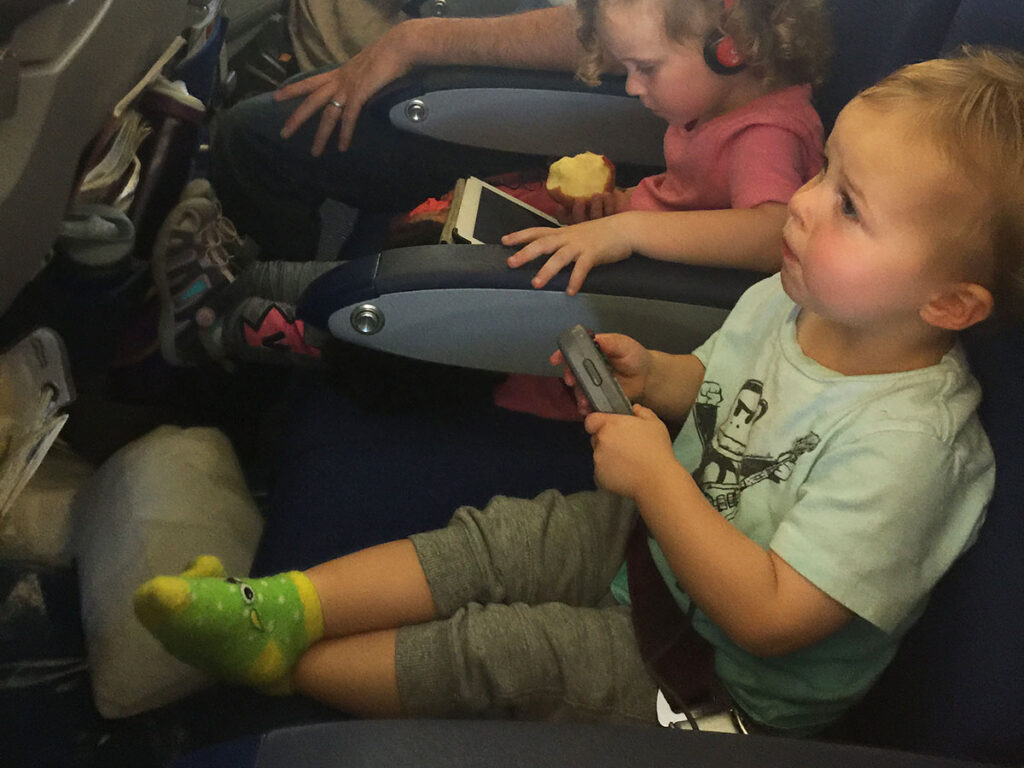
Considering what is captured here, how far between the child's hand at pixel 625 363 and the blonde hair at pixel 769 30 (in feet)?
1.12

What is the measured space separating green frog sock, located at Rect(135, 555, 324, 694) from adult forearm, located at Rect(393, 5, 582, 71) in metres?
0.73

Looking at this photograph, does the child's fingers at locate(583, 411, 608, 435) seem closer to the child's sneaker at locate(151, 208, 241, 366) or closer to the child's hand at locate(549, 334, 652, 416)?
the child's hand at locate(549, 334, 652, 416)

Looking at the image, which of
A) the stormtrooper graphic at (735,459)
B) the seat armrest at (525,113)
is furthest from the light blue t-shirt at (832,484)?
the seat armrest at (525,113)

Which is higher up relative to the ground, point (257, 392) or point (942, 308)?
point (942, 308)

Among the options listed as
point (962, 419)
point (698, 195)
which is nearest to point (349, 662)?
point (962, 419)

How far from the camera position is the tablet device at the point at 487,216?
951mm

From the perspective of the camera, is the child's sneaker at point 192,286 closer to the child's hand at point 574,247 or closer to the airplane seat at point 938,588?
the airplane seat at point 938,588

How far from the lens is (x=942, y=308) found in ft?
2.02

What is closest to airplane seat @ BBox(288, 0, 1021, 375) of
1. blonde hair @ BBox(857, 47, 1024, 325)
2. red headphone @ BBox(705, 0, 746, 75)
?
red headphone @ BBox(705, 0, 746, 75)

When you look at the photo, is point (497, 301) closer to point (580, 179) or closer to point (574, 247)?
point (574, 247)

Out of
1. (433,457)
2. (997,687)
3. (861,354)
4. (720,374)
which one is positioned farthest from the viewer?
(433,457)

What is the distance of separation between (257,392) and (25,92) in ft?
2.15

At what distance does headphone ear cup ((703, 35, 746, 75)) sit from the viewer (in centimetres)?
92

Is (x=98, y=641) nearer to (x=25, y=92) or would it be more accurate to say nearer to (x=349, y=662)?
(x=349, y=662)
